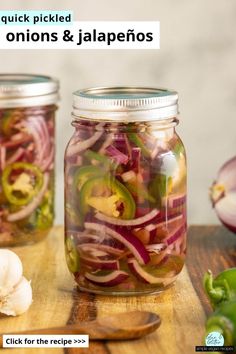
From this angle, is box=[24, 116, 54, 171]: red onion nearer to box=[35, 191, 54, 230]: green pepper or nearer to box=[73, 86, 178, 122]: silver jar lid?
box=[35, 191, 54, 230]: green pepper

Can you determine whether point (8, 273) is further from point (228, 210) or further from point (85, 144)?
point (228, 210)

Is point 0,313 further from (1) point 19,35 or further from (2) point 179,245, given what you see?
(1) point 19,35

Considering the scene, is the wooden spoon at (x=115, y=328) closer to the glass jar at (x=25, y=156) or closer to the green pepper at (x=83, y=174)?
the green pepper at (x=83, y=174)

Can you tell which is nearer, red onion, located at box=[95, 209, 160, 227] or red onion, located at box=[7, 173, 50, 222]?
red onion, located at box=[95, 209, 160, 227]

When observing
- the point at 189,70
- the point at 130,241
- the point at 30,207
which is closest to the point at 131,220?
the point at 130,241

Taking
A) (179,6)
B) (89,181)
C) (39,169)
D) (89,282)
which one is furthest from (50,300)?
(179,6)

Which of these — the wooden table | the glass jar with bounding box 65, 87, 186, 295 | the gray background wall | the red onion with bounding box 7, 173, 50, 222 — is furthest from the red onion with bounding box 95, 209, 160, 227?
the gray background wall

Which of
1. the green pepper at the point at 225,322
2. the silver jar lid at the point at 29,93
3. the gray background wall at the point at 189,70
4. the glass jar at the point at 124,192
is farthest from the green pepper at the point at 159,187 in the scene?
the gray background wall at the point at 189,70
